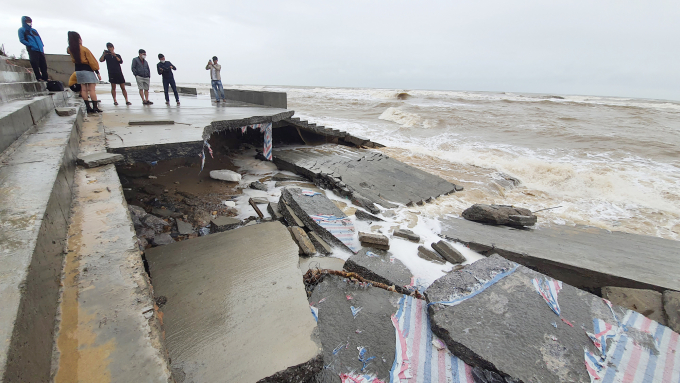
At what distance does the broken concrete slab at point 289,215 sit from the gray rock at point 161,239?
1472mm

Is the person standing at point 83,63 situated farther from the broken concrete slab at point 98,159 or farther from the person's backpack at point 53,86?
the broken concrete slab at point 98,159

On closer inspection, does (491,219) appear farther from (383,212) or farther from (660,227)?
(660,227)

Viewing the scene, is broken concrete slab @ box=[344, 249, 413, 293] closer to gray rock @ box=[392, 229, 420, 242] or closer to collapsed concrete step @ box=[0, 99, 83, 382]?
gray rock @ box=[392, 229, 420, 242]

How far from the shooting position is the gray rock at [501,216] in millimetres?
4660

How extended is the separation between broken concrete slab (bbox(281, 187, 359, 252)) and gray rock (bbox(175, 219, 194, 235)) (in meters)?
1.34

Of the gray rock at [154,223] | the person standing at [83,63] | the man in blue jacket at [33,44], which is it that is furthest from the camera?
→ the man in blue jacket at [33,44]

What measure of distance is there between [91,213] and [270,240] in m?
1.52

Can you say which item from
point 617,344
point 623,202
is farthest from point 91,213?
point 623,202

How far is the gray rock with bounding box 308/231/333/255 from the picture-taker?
358cm

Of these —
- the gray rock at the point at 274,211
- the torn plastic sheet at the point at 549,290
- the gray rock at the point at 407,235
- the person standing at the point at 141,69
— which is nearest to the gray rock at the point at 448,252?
the gray rock at the point at 407,235

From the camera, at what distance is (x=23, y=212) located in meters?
1.57

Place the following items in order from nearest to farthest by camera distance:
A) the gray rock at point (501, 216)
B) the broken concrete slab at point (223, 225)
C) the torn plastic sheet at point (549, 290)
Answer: the torn plastic sheet at point (549, 290) < the broken concrete slab at point (223, 225) < the gray rock at point (501, 216)

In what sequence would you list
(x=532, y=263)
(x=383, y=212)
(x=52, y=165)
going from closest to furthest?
(x=52, y=165) → (x=532, y=263) → (x=383, y=212)

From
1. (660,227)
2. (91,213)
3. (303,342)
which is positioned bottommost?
(660,227)
